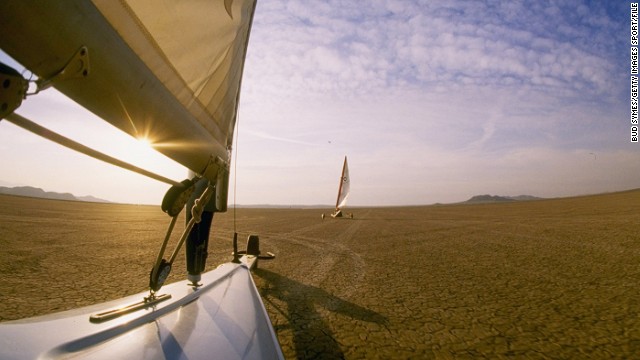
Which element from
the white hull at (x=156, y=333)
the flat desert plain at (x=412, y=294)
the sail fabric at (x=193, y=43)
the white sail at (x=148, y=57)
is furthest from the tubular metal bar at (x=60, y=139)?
the flat desert plain at (x=412, y=294)

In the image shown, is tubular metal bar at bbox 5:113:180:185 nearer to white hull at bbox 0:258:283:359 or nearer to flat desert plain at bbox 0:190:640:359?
white hull at bbox 0:258:283:359

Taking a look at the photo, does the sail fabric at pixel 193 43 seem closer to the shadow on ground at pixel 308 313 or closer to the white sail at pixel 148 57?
the white sail at pixel 148 57

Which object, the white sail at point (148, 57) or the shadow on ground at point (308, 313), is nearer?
the white sail at point (148, 57)

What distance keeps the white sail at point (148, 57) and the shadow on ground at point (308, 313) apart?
199 cm

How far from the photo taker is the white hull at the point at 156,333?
4.37ft

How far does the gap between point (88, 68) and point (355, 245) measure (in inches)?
402

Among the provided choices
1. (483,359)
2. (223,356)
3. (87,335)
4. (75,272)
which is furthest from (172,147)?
(75,272)

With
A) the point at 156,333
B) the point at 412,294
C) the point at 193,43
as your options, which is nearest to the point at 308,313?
the point at 412,294

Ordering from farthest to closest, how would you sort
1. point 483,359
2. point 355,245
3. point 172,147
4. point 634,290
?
1. point 355,245
2. point 634,290
3. point 483,359
4. point 172,147

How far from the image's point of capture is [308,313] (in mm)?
3973

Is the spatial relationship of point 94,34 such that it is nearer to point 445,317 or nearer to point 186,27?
point 186,27

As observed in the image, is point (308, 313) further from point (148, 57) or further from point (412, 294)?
point (148, 57)

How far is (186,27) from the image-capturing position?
1.43 meters

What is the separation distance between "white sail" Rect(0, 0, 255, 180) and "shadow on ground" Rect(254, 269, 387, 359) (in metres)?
1.99
